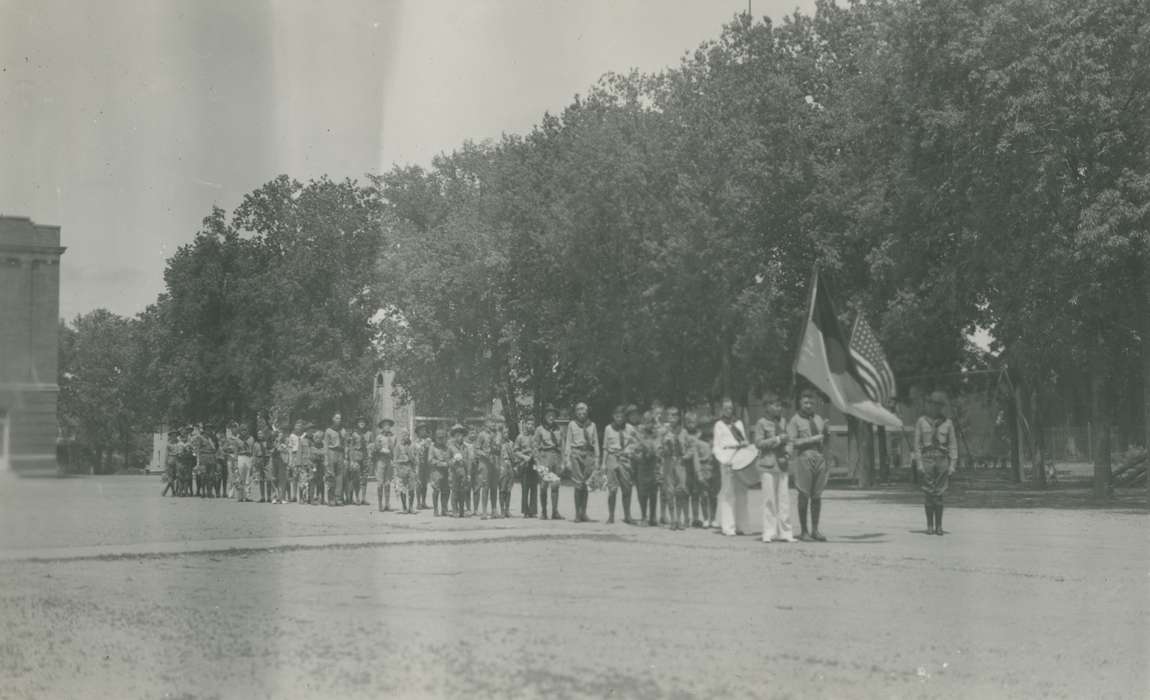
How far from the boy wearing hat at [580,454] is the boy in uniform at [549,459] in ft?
1.07

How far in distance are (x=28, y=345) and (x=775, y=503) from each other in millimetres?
11492

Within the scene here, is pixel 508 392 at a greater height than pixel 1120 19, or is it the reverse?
pixel 1120 19

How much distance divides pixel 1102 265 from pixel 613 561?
49.5 ft

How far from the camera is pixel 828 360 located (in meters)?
17.7

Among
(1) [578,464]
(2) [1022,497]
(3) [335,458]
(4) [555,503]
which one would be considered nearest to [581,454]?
(1) [578,464]

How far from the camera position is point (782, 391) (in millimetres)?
45719

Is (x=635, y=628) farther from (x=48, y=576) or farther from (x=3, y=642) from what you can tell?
(x=48, y=576)

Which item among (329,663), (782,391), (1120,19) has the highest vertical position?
(1120,19)

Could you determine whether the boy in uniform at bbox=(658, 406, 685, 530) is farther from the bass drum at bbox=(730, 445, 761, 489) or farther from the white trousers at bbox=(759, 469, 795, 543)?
the white trousers at bbox=(759, 469, 795, 543)

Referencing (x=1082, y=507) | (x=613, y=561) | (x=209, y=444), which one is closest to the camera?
(x=613, y=561)

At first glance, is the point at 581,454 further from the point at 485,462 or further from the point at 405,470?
the point at 405,470

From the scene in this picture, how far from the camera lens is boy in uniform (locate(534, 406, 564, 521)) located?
69.7ft

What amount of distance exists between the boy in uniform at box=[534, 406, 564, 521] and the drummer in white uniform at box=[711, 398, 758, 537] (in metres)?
3.94

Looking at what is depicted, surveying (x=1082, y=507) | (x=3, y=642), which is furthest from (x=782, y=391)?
(x=3, y=642)
